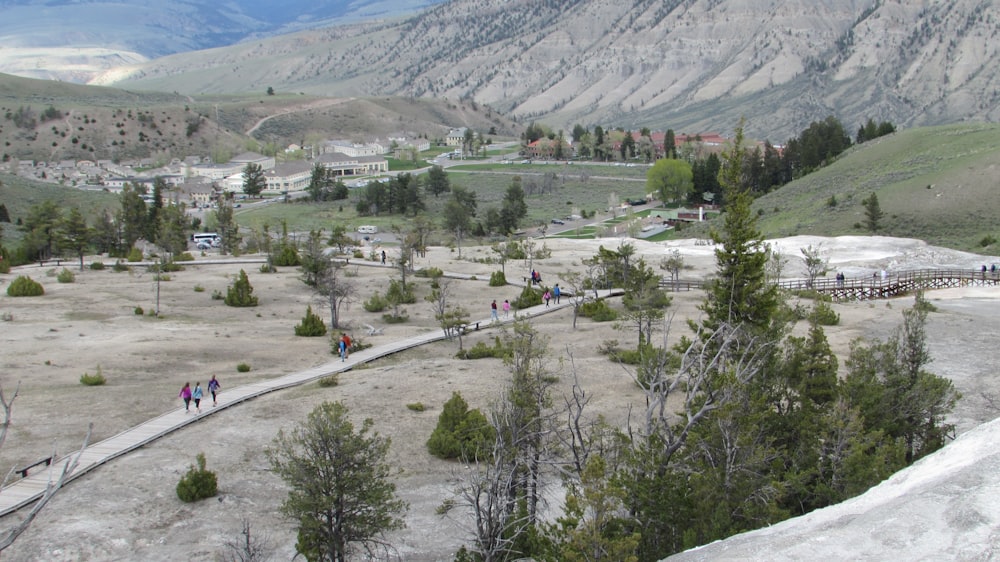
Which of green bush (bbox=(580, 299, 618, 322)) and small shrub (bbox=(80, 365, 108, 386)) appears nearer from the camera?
small shrub (bbox=(80, 365, 108, 386))

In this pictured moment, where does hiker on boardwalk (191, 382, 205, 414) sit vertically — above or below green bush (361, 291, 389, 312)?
below

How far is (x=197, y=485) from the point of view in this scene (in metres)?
19.4

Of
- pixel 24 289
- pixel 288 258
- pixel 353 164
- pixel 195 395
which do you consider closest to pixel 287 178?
pixel 353 164

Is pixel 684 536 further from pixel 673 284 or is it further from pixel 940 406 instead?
pixel 673 284

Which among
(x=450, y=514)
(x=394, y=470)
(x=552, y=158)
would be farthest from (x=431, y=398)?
(x=552, y=158)

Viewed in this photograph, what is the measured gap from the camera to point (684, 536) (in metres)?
15.5

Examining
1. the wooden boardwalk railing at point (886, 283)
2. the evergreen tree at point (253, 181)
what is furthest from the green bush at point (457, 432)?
the evergreen tree at point (253, 181)

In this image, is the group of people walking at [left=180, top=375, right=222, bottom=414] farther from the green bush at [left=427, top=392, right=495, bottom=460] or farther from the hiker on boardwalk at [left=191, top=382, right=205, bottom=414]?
the green bush at [left=427, top=392, right=495, bottom=460]

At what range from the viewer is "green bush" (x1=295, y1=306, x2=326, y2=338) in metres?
37.3

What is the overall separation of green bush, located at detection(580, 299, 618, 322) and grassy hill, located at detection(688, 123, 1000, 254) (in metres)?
31.7

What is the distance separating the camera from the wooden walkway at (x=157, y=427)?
62.2ft

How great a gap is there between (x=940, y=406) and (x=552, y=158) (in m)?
137

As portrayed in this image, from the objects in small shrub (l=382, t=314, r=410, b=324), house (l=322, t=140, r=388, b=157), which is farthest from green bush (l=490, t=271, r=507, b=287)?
house (l=322, t=140, r=388, b=157)

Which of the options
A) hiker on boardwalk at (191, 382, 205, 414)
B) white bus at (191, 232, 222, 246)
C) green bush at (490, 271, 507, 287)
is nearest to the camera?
hiker on boardwalk at (191, 382, 205, 414)
